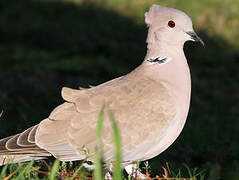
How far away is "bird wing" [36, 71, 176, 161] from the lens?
4.46 m

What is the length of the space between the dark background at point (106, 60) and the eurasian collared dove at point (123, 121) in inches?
53.1

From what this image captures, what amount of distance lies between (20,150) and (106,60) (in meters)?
7.17

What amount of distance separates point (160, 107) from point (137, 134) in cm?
31

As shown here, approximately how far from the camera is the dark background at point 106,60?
7859 millimetres

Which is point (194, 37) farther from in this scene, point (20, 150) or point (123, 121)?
point (20, 150)

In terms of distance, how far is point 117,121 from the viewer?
4.47m

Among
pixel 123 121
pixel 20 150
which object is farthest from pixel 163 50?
pixel 20 150

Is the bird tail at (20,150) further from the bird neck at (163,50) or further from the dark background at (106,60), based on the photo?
the dark background at (106,60)

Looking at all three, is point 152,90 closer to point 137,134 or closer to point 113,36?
point 137,134

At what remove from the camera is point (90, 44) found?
1236 cm

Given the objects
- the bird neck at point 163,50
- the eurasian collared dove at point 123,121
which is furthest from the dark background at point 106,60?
the bird neck at point 163,50

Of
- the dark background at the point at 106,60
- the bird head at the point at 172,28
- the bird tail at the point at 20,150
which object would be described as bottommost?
the bird tail at the point at 20,150

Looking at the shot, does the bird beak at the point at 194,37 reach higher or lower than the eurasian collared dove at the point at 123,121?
higher

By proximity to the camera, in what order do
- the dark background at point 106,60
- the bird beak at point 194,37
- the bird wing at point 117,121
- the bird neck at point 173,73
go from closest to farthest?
the bird wing at point 117,121 → the bird neck at point 173,73 → the bird beak at point 194,37 → the dark background at point 106,60
